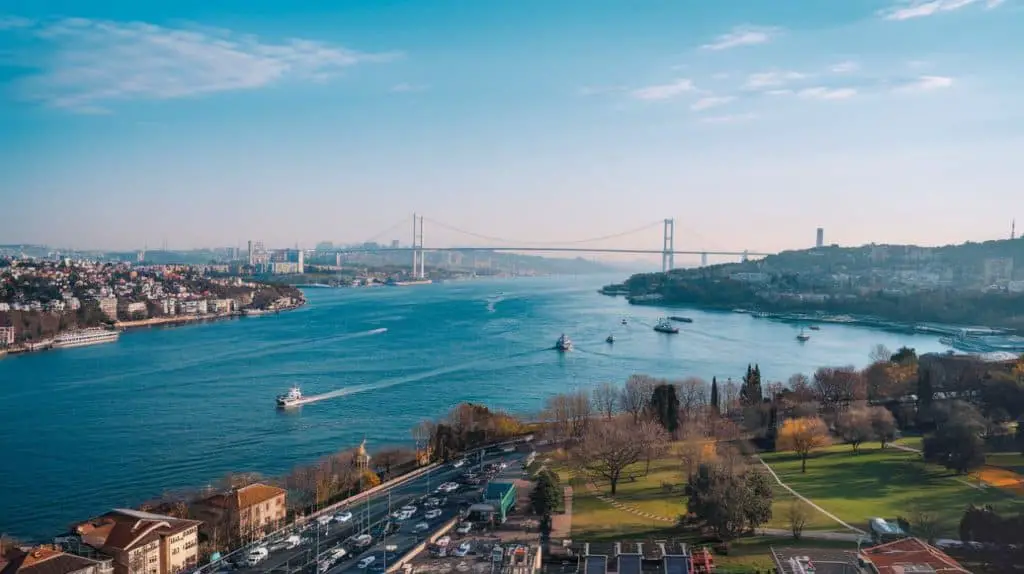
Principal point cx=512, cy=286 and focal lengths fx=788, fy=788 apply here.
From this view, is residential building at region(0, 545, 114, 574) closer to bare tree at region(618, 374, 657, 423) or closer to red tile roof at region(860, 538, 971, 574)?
red tile roof at region(860, 538, 971, 574)

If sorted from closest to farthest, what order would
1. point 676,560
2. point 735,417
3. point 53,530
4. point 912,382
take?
point 676,560 < point 53,530 < point 735,417 < point 912,382

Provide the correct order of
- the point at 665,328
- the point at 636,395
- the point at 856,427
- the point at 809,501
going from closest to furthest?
the point at 809,501
the point at 856,427
the point at 636,395
the point at 665,328

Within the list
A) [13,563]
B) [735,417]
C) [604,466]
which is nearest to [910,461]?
[735,417]

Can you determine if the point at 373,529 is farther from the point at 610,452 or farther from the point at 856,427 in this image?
the point at 856,427

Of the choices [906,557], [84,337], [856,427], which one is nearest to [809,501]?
[906,557]

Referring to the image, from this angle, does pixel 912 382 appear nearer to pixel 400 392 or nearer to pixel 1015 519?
pixel 1015 519
